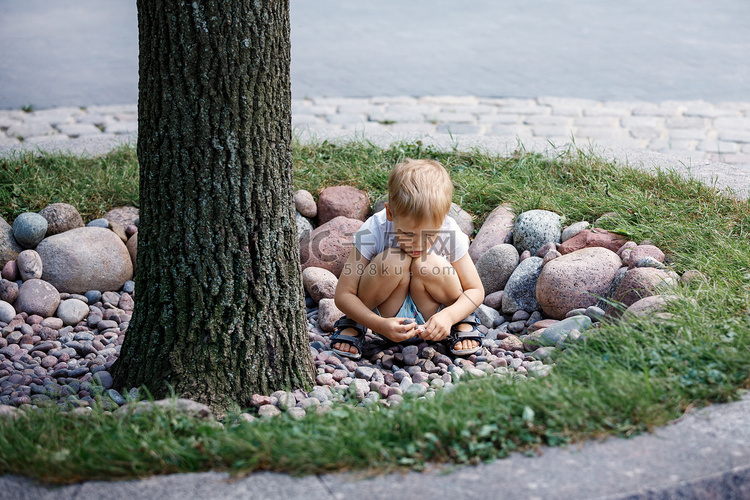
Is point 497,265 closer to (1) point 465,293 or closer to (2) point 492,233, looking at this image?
(2) point 492,233

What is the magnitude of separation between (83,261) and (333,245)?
1.43 metres

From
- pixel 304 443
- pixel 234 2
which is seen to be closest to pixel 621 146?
pixel 234 2

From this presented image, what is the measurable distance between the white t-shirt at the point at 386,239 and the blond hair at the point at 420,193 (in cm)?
23

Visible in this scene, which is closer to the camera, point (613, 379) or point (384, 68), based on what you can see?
point (613, 379)

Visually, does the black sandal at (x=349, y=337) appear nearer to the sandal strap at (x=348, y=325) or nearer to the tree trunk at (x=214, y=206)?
the sandal strap at (x=348, y=325)

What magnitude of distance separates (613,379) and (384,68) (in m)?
6.88

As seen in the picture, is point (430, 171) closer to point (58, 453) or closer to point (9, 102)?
point (58, 453)

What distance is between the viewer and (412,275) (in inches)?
126

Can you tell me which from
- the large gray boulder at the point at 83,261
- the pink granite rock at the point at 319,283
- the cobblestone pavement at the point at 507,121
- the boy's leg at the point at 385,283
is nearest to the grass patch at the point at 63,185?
the large gray boulder at the point at 83,261

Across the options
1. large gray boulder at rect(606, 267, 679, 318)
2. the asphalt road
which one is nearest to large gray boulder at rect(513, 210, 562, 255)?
large gray boulder at rect(606, 267, 679, 318)

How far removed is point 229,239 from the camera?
2.56 metres

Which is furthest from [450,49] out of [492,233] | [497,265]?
[497,265]

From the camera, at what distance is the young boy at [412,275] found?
2959mm

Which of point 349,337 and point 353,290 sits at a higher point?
point 353,290
